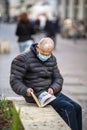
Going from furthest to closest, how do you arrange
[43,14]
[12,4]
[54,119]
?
[12,4]
[43,14]
[54,119]

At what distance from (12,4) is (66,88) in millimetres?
86729

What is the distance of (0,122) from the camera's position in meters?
7.05

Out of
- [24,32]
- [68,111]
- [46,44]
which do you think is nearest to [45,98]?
[68,111]

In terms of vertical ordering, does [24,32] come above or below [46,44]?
below

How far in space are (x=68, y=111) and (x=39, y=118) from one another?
62 cm

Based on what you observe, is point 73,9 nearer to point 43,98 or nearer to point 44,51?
point 44,51

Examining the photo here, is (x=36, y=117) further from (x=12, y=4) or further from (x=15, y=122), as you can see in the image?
(x=12, y=4)

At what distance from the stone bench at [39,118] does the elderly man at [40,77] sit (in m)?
0.16

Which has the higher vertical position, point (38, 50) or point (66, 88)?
point (38, 50)

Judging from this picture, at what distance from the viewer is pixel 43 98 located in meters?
7.49

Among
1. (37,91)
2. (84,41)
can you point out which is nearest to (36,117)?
(37,91)

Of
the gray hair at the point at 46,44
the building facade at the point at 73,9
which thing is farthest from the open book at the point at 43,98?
the building facade at the point at 73,9

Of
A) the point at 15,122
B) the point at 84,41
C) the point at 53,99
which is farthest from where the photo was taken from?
the point at 84,41

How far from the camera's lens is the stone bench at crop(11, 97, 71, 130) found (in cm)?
647
